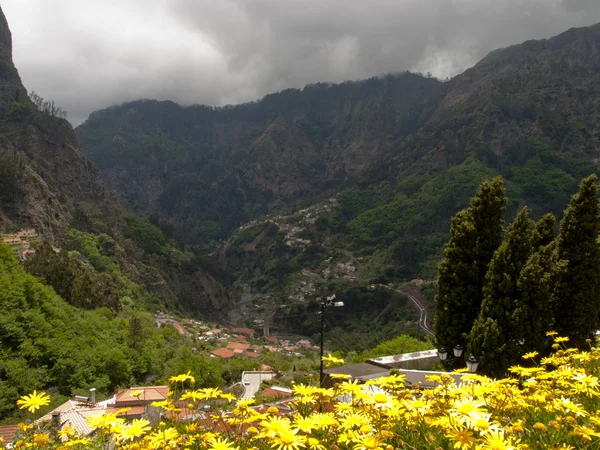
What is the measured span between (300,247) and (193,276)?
38023mm

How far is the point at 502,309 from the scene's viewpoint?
10336 millimetres

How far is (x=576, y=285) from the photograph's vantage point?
10.7 m

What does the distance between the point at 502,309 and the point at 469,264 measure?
208cm

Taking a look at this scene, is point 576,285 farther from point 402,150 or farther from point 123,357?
point 402,150

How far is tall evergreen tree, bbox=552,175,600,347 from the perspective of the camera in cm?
1054

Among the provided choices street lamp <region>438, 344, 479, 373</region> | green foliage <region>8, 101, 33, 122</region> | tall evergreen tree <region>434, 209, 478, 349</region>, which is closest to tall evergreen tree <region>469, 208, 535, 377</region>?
street lamp <region>438, 344, 479, 373</region>

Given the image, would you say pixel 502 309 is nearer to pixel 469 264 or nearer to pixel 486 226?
pixel 469 264

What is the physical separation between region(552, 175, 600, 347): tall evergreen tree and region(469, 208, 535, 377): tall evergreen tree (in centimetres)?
115

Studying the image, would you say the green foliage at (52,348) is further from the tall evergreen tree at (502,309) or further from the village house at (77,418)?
the tall evergreen tree at (502,309)

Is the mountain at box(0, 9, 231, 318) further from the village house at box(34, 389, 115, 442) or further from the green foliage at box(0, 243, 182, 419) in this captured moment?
the village house at box(34, 389, 115, 442)

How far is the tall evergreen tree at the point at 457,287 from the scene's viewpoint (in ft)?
39.5

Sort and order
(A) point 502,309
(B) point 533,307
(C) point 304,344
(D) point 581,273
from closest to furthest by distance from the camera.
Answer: (B) point 533,307
(A) point 502,309
(D) point 581,273
(C) point 304,344

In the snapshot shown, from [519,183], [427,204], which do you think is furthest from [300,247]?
[519,183]

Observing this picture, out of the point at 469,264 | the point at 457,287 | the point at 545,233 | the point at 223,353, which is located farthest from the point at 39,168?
the point at 545,233
